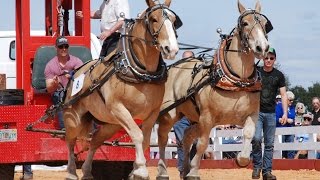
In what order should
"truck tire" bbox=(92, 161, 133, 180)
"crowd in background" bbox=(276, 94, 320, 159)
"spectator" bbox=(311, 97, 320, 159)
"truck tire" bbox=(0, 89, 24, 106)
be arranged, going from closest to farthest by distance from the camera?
"truck tire" bbox=(0, 89, 24, 106) < "truck tire" bbox=(92, 161, 133, 180) < "spectator" bbox=(311, 97, 320, 159) < "crowd in background" bbox=(276, 94, 320, 159)

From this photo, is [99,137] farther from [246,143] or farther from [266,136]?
[266,136]

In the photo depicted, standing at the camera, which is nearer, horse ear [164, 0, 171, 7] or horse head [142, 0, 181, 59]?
horse head [142, 0, 181, 59]

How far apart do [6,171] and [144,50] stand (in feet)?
11.7

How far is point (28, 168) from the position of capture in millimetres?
19109

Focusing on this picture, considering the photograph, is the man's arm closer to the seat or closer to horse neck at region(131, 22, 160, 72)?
the seat

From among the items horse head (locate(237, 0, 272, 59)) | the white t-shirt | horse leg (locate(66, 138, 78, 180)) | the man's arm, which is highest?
the white t-shirt

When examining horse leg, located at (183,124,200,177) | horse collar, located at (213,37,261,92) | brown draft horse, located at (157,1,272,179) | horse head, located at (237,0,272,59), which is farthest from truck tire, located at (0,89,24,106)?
horse head, located at (237,0,272,59)

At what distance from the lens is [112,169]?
1479cm

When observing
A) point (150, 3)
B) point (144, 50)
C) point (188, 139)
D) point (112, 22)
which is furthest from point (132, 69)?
point (188, 139)

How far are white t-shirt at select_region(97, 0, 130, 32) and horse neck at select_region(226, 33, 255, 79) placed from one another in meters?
1.48

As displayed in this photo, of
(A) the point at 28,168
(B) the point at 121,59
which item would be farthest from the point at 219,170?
(B) the point at 121,59

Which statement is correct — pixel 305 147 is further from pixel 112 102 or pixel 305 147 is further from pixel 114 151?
pixel 112 102

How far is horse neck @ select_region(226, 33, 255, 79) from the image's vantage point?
1266 cm

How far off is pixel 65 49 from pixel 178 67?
5.67 feet
